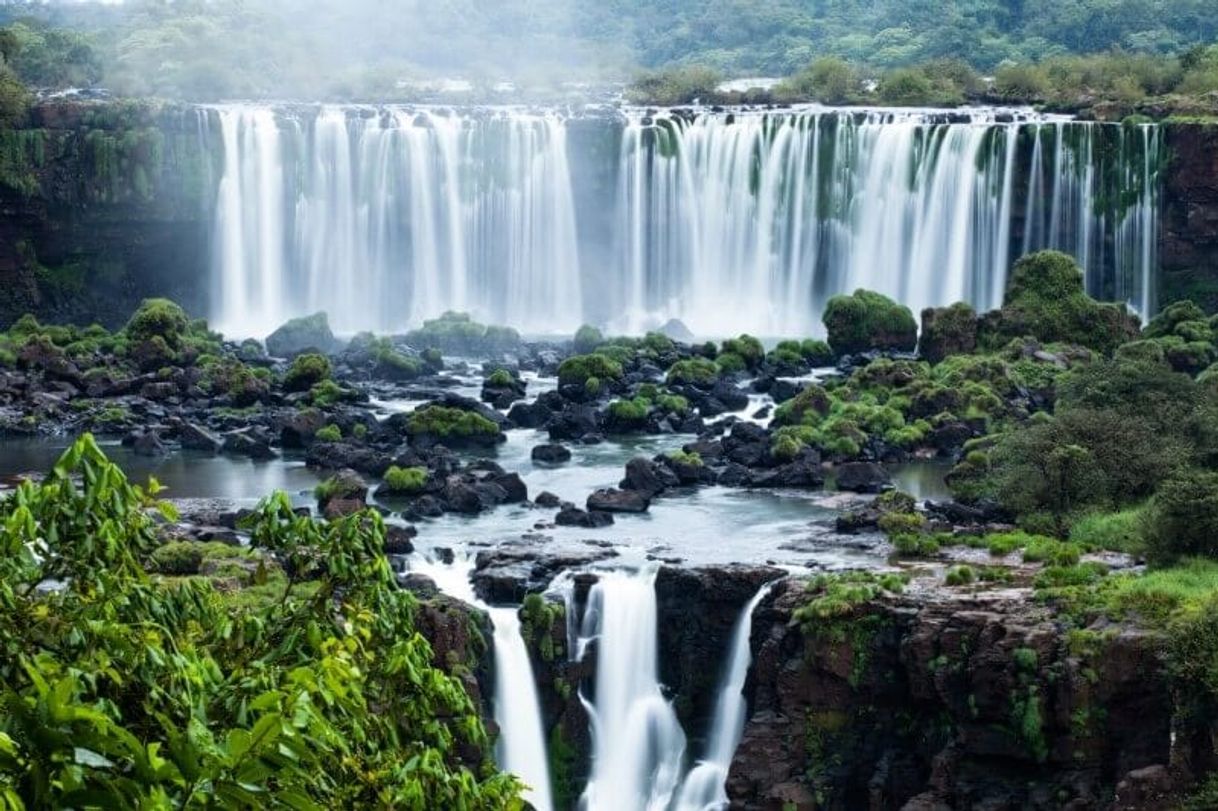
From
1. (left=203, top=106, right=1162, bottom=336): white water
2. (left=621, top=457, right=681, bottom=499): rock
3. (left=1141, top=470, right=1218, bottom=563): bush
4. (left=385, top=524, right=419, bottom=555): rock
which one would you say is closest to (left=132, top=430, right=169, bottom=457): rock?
(left=621, top=457, right=681, bottom=499): rock

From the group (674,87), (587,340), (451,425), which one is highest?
(674,87)

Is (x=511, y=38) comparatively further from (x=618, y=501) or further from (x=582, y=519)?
(x=582, y=519)

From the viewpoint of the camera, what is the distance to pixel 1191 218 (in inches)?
2351

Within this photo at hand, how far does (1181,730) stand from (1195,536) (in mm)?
5141

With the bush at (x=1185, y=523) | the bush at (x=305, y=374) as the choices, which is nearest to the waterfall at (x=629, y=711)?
the bush at (x=1185, y=523)

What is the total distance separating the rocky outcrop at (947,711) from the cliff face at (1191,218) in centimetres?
3509

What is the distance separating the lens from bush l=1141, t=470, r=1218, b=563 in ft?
91.7

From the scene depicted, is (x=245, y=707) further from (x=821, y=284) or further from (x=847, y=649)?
(x=821, y=284)

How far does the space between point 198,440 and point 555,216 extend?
25.3m

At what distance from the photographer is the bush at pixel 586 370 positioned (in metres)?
49.7

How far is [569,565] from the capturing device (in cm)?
3064

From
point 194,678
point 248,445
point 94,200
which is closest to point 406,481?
point 248,445

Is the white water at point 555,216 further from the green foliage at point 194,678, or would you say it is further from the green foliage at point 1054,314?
A: the green foliage at point 194,678

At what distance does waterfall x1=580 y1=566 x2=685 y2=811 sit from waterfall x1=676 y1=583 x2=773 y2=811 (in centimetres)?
32
